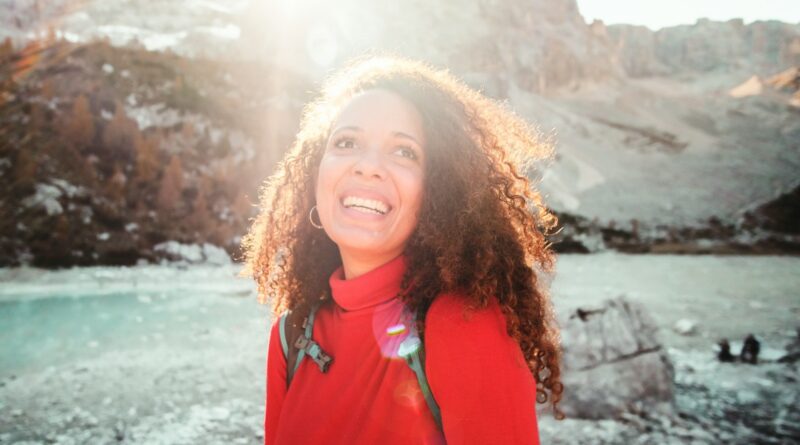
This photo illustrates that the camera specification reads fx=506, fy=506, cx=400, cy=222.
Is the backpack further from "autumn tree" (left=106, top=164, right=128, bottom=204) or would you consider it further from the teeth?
"autumn tree" (left=106, top=164, right=128, bottom=204)

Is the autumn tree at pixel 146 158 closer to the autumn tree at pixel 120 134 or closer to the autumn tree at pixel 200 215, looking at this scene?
the autumn tree at pixel 120 134

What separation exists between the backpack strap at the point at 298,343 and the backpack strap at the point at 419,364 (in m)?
0.38

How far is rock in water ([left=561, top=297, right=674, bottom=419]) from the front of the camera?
454 centimetres

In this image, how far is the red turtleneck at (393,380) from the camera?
4.09ft

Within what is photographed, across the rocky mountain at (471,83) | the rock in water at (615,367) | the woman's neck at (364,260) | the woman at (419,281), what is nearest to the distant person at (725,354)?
the rock in water at (615,367)

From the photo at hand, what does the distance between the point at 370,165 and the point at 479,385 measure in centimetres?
83

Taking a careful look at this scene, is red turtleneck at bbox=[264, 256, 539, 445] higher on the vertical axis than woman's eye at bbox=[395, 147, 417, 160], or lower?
lower

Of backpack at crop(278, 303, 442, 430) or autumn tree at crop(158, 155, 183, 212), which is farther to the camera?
autumn tree at crop(158, 155, 183, 212)

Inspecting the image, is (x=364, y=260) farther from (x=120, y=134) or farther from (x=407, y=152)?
(x=120, y=134)

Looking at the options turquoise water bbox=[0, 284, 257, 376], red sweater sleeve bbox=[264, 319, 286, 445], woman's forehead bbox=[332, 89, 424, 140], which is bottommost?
turquoise water bbox=[0, 284, 257, 376]

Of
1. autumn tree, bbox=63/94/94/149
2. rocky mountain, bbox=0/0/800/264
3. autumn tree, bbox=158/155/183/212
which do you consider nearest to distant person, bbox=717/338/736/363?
rocky mountain, bbox=0/0/800/264

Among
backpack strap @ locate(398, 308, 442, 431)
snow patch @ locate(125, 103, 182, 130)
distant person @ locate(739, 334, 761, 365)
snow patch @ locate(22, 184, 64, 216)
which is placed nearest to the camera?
backpack strap @ locate(398, 308, 442, 431)

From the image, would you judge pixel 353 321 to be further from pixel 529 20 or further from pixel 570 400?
pixel 529 20

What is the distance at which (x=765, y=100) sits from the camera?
53.0 m
